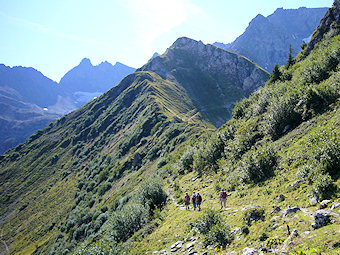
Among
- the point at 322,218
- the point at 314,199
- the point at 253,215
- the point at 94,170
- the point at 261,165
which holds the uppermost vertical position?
the point at 94,170

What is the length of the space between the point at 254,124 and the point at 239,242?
25001 millimetres

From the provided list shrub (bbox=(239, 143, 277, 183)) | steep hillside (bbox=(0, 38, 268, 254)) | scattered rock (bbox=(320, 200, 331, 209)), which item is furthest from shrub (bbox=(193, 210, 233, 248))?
steep hillside (bbox=(0, 38, 268, 254))

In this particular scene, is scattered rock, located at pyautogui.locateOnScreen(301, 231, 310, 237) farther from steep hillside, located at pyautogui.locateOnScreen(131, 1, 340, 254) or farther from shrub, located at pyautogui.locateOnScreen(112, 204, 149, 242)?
shrub, located at pyautogui.locateOnScreen(112, 204, 149, 242)

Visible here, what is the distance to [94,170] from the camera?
127 meters

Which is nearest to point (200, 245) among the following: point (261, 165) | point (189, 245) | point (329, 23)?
point (189, 245)

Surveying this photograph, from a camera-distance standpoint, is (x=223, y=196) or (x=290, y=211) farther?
(x=223, y=196)

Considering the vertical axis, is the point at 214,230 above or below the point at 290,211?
below

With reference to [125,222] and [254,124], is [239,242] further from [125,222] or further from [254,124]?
[254,124]

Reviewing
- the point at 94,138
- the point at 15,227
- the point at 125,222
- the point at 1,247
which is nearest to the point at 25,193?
the point at 15,227

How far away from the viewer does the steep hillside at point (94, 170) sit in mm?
71625

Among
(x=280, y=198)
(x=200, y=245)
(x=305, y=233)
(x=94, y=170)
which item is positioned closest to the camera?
(x=305, y=233)

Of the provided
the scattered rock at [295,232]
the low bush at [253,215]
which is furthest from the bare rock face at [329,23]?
the scattered rock at [295,232]

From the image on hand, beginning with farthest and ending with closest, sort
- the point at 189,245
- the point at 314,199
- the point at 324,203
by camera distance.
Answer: the point at 189,245 < the point at 314,199 < the point at 324,203

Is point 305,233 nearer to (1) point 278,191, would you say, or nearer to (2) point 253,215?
(2) point 253,215
